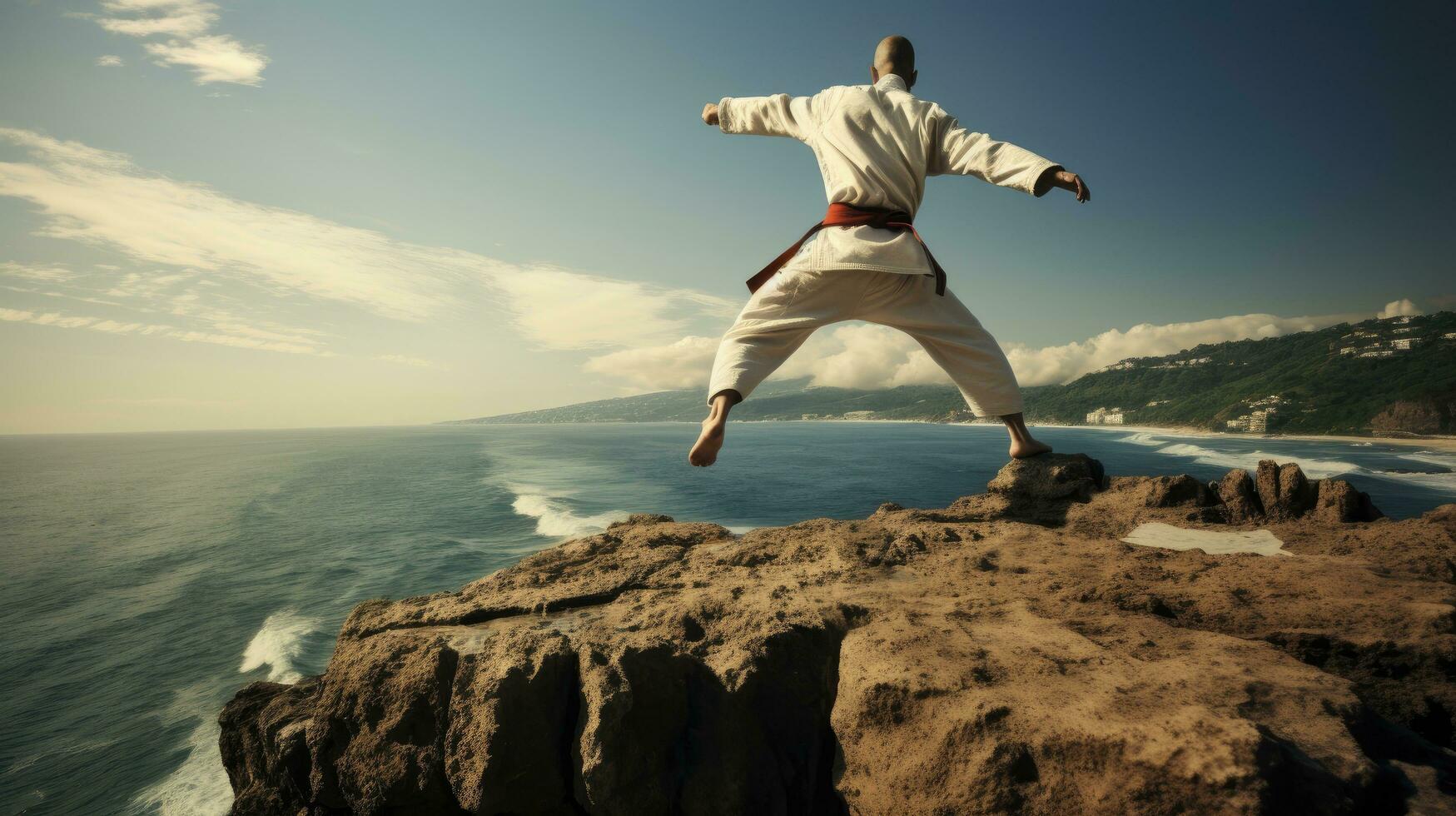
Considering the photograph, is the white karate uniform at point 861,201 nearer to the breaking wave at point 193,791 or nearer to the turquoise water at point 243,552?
the breaking wave at point 193,791

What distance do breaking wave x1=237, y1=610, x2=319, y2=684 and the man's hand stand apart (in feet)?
43.4

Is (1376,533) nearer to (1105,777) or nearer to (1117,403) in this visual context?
(1105,777)

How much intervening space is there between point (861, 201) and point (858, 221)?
0.42 feet

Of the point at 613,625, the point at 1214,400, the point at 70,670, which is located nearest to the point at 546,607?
the point at 613,625

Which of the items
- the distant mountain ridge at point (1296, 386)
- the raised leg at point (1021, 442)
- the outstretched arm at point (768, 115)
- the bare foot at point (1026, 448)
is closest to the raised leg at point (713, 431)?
the outstretched arm at point (768, 115)

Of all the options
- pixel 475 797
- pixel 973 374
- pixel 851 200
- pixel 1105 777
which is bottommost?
pixel 475 797

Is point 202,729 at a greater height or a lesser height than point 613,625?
lesser

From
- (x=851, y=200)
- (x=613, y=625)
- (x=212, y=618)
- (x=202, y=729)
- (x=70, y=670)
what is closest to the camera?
(x=613, y=625)

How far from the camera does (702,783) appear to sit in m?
2.37

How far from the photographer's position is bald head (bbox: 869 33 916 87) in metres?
3.74

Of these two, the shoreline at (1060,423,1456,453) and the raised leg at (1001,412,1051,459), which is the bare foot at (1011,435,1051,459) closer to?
the raised leg at (1001,412,1051,459)

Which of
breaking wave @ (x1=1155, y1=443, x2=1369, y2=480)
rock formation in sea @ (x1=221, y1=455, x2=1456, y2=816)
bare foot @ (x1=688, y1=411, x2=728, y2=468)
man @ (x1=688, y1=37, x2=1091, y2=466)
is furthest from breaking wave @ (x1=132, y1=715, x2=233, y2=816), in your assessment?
breaking wave @ (x1=1155, y1=443, x2=1369, y2=480)

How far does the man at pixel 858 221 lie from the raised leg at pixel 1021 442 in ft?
3.73

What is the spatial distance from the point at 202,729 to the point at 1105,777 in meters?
13.7
